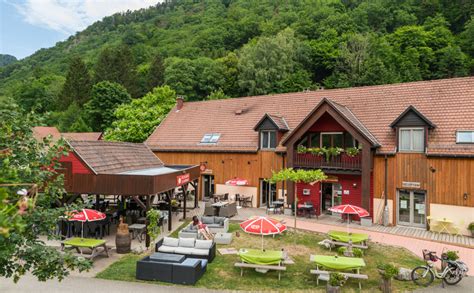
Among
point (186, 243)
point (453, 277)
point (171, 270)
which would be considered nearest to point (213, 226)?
point (186, 243)

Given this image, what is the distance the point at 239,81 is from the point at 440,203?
4199cm

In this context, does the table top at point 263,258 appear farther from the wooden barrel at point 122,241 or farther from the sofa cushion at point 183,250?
the wooden barrel at point 122,241

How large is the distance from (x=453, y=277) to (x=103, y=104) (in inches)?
2303

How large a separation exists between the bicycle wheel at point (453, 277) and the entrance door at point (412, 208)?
8.12 metres

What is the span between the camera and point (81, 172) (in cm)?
1551

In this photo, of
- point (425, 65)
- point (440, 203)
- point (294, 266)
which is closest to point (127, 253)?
point (294, 266)

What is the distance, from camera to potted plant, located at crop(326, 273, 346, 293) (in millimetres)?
10352

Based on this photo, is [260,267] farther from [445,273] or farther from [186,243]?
[445,273]

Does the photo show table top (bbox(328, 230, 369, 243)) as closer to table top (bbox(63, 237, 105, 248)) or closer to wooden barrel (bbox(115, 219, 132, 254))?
wooden barrel (bbox(115, 219, 132, 254))

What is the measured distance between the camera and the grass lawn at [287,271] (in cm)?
1120

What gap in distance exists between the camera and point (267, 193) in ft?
81.4

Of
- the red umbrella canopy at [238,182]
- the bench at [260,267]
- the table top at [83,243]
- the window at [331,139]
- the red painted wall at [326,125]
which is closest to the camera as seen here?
the bench at [260,267]

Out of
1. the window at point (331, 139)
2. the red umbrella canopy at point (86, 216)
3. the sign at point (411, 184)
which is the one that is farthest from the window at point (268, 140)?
the red umbrella canopy at point (86, 216)

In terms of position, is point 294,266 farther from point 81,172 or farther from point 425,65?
point 425,65
